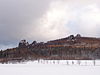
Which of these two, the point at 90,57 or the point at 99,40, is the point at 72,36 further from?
the point at 90,57

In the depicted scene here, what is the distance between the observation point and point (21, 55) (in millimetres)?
127125

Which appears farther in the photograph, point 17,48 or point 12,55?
point 17,48

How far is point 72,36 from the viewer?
148 m

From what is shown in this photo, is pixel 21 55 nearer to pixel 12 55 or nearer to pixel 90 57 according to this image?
pixel 12 55

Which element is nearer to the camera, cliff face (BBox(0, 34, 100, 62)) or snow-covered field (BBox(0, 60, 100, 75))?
snow-covered field (BBox(0, 60, 100, 75))

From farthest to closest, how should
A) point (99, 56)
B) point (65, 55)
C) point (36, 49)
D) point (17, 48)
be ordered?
point (17, 48), point (36, 49), point (65, 55), point (99, 56)

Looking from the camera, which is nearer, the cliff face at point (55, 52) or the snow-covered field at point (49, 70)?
the snow-covered field at point (49, 70)

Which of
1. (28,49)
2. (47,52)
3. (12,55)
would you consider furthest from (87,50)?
(12,55)

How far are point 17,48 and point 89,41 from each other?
49.2 m

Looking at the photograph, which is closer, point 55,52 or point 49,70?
point 49,70

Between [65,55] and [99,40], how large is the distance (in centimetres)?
3919

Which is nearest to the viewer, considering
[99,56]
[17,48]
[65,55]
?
[99,56]

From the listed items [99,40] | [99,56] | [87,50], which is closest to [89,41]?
[99,40]

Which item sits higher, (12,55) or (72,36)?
(72,36)
